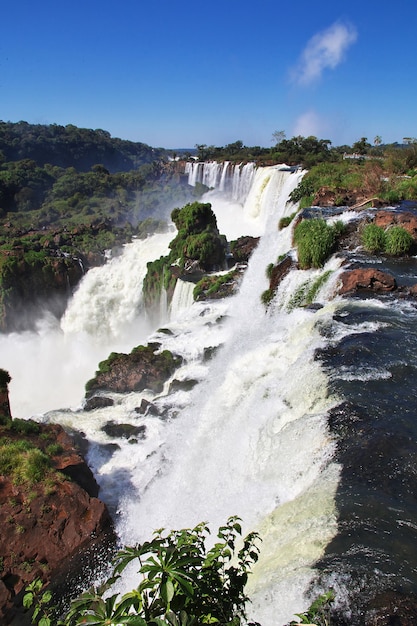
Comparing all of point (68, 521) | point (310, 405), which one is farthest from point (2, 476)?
point (310, 405)

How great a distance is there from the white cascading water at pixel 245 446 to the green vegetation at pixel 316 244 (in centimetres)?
62

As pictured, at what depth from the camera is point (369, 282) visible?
1011 centimetres

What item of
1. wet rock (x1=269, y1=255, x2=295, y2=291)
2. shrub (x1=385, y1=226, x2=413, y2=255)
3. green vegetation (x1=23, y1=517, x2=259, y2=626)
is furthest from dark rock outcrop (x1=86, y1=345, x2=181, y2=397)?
green vegetation (x1=23, y1=517, x2=259, y2=626)

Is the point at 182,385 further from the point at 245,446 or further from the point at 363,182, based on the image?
the point at 363,182

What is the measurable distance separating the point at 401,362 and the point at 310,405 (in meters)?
1.90

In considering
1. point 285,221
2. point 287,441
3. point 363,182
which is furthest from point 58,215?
point 287,441

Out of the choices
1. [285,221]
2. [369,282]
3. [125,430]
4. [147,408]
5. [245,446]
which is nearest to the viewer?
[245,446]

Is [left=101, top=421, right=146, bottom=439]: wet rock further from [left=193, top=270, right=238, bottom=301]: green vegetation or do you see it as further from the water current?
[left=193, top=270, right=238, bottom=301]: green vegetation

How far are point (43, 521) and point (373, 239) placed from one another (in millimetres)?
10705

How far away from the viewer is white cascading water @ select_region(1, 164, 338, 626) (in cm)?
436

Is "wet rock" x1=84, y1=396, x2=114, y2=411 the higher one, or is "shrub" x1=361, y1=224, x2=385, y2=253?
"shrub" x1=361, y1=224, x2=385, y2=253

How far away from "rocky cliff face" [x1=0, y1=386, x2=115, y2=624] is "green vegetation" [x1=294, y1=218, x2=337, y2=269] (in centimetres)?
828

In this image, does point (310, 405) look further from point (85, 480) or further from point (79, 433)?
point (79, 433)

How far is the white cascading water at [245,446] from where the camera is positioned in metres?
4.36
